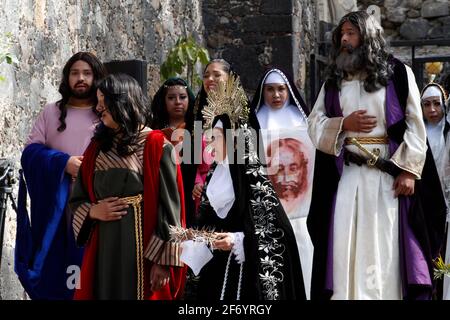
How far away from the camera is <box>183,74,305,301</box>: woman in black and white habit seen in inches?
Answer: 243

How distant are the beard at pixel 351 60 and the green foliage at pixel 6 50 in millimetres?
1756

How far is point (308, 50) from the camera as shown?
1257cm

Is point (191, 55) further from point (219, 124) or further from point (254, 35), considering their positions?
point (219, 124)

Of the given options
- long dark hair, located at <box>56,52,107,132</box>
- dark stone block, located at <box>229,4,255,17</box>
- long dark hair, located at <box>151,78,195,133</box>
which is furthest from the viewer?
dark stone block, located at <box>229,4,255,17</box>

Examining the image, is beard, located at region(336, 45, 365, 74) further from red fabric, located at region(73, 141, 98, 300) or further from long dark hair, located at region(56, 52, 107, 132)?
red fabric, located at region(73, 141, 98, 300)

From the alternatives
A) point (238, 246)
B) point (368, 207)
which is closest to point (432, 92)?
point (368, 207)

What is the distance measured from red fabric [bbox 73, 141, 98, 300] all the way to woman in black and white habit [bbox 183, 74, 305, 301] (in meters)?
0.52

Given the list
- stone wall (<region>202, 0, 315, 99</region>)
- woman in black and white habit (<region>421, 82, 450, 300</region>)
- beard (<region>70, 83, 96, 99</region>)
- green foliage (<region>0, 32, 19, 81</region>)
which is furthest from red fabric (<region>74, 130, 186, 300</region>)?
stone wall (<region>202, 0, 315, 99</region>)

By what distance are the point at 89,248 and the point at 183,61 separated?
4580 millimetres

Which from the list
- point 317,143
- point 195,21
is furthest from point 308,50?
point 317,143

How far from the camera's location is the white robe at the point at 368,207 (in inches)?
270

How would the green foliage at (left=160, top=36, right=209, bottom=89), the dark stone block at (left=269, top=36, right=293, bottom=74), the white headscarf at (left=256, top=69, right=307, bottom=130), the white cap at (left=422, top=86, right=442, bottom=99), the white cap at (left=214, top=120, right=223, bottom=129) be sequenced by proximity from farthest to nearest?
the dark stone block at (left=269, top=36, right=293, bottom=74)
the green foliage at (left=160, top=36, right=209, bottom=89)
the white cap at (left=422, top=86, right=442, bottom=99)
the white headscarf at (left=256, top=69, right=307, bottom=130)
the white cap at (left=214, top=120, right=223, bottom=129)

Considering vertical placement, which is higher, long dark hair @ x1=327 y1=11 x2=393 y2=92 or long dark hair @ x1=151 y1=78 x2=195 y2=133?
long dark hair @ x1=327 y1=11 x2=393 y2=92

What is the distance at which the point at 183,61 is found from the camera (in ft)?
34.4
